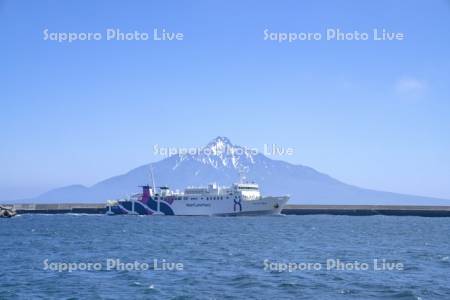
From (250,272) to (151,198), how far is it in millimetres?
68735

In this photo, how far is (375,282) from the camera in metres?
24.0

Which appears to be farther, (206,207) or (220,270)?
(206,207)

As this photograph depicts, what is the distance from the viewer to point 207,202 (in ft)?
289

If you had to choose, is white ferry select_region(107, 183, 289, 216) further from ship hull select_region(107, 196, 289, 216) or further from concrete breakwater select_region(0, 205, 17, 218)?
concrete breakwater select_region(0, 205, 17, 218)

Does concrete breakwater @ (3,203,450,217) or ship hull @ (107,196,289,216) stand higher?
ship hull @ (107,196,289,216)

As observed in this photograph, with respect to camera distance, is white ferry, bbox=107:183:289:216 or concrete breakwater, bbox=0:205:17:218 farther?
concrete breakwater, bbox=0:205:17:218

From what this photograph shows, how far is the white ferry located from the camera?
282 ft

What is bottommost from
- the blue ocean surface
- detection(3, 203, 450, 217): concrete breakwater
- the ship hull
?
the blue ocean surface

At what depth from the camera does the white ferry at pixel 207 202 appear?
282ft

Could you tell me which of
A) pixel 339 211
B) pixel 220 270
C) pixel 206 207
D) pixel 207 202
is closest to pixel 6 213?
pixel 206 207

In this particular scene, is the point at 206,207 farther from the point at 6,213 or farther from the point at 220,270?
the point at 220,270

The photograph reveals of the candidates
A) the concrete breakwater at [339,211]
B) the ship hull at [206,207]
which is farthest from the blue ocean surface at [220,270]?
the concrete breakwater at [339,211]

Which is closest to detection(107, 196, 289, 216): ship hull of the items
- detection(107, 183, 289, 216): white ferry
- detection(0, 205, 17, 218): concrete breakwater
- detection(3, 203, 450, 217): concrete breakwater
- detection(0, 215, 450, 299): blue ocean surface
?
detection(107, 183, 289, 216): white ferry

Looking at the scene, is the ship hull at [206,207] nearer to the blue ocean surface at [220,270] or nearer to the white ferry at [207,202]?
the white ferry at [207,202]
